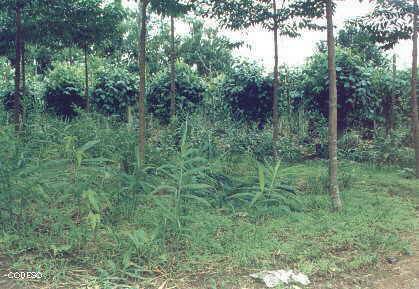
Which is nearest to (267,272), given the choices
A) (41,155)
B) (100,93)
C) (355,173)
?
(41,155)

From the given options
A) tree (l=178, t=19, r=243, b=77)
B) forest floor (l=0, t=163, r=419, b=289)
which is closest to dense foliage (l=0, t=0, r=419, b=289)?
forest floor (l=0, t=163, r=419, b=289)

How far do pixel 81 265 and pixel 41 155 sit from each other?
231 cm

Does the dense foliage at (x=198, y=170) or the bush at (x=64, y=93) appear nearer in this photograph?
the dense foliage at (x=198, y=170)

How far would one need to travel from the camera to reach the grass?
147 inches

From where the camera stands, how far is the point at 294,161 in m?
9.36

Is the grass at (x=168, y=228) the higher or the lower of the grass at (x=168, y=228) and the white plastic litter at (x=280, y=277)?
the higher

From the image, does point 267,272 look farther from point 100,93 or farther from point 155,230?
point 100,93

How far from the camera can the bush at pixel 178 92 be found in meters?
12.4

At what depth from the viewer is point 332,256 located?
4172 mm

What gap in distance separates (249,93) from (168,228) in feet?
25.9

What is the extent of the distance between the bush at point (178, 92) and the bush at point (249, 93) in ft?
2.95

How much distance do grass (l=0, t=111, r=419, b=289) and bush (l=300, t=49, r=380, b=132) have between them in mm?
4834

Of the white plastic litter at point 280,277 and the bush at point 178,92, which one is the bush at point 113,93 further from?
the white plastic litter at point 280,277

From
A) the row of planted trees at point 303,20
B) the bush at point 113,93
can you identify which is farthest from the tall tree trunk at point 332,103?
the bush at point 113,93
